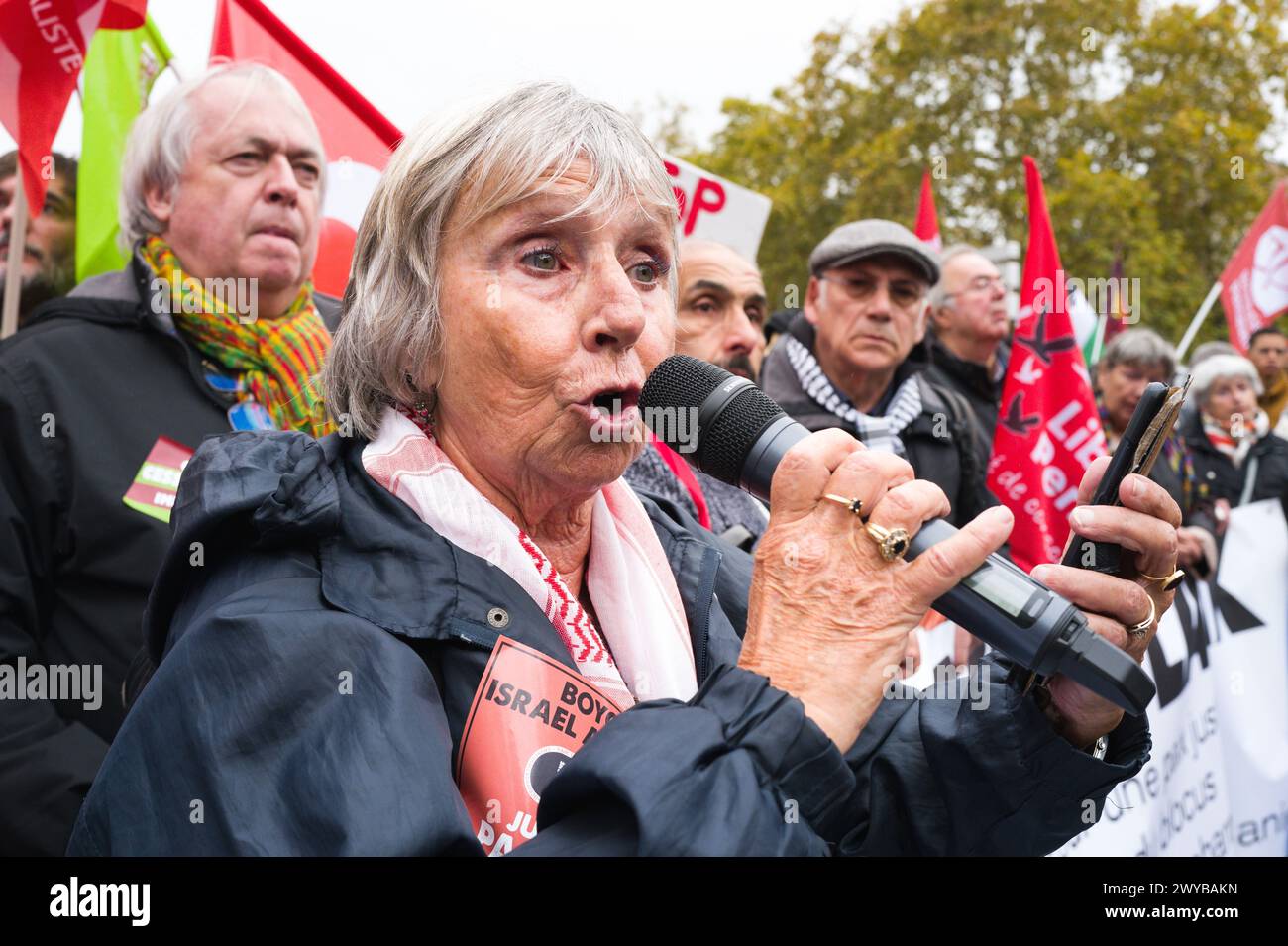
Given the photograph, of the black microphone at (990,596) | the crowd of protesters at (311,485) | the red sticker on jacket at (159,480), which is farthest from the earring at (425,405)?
the red sticker on jacket at (159,480)

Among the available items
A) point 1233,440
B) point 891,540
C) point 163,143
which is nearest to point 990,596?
point 891,540

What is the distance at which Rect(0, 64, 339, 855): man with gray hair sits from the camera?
272 cm

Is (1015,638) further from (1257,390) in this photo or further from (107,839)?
(1257,390)

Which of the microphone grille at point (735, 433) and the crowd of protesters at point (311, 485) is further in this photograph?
the microphone grille at point (735, 433)

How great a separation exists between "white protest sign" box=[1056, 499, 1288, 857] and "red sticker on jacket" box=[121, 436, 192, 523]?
3.09 meters

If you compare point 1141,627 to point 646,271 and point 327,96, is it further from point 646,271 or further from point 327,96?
point 327,96

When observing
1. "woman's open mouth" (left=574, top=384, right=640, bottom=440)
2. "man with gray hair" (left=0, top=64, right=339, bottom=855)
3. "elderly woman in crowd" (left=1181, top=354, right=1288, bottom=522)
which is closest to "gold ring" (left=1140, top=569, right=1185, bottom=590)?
"woman's open mouth" (left=574, top=384, right=640, bottom=440)

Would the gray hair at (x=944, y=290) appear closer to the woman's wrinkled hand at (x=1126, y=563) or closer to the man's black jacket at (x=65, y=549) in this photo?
the man's black jacket at (x=65, y=549)

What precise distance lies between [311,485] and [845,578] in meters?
0.71

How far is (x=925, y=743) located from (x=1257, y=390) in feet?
22.9

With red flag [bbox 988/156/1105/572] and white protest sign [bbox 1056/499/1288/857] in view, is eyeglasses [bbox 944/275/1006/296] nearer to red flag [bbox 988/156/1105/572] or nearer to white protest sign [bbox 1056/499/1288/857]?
red flag [bbox 988/156/1105/572]

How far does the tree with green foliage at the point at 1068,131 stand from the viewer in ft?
74.8

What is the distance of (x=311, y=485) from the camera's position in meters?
1.67
